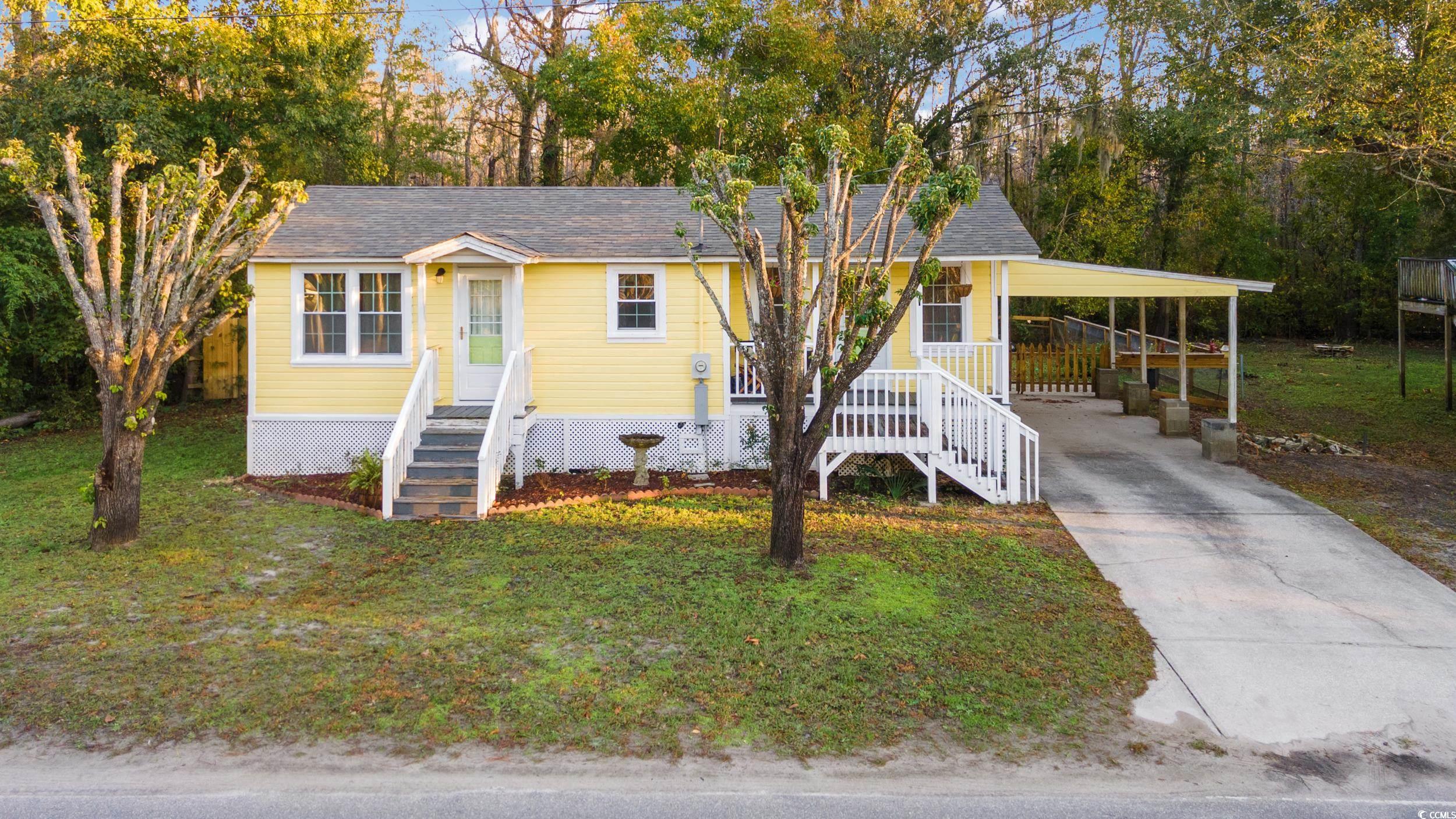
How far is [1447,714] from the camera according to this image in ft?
18.7

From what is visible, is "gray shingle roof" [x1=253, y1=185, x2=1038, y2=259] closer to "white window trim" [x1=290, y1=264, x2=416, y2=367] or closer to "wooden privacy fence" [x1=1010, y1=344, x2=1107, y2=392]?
"white window trim" [x1=290, y1=264, x2=416, y2=367]

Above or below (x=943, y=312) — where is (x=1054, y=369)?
below

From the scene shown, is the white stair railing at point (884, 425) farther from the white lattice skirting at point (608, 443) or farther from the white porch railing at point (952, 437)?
the white lattice skirting at point (608, 443)

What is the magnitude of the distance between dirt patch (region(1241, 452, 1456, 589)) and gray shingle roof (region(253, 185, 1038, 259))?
4566 mm

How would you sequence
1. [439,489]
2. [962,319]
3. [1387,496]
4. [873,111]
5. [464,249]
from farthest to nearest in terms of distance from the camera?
[873,111] < [962,319] < [464,249] < [1387,496] < [439,489]

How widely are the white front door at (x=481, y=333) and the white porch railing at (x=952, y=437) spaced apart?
4.86m

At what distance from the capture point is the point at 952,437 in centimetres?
1168

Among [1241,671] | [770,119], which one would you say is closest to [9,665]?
[1241,671]

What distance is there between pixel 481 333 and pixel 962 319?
22.5 ft

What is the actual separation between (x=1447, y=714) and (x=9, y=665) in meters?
9.02

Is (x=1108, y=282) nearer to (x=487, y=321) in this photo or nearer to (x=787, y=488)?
(x=787, y=488)

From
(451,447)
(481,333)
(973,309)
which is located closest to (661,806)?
(451,447)

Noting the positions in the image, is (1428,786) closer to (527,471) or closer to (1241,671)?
(1241,671)

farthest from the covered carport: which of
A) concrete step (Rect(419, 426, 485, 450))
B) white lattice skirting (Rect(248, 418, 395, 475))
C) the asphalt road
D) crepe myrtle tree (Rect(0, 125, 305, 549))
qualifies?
crepe myrtle tree (Rect(0, 125, 305, 549))
